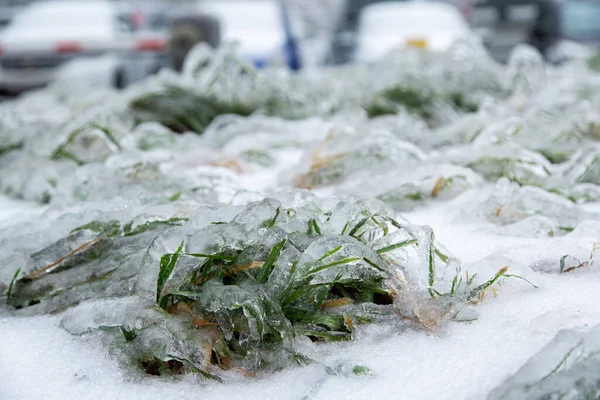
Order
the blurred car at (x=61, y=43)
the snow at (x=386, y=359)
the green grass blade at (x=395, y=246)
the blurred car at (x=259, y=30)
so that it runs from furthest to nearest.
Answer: the blurred car at (x=61, y=43)
the blurred car at (x=259, y=30)
the green grass blade at (x=395, y=246)
the snow at (x=386, y=359)

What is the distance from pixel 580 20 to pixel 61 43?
652 centimetres

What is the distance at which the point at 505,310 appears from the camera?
4.41ft

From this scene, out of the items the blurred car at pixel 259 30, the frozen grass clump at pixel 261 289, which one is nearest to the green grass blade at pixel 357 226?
the frozen grass clump at pixel 261 289

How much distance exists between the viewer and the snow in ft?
3.81

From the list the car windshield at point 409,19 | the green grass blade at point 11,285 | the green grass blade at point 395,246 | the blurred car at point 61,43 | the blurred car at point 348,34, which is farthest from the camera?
the blurred car at point 348,34

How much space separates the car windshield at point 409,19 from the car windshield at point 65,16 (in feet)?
9.26

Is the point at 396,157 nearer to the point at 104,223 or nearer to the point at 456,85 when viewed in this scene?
the point at 104,223

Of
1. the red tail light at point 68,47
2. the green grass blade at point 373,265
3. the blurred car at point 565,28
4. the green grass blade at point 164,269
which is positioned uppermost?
the green grass blade at point 164,269

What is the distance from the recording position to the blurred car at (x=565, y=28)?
9484 mm

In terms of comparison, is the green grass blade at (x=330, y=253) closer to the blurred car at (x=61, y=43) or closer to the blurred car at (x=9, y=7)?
the blurred car at (x=61, y=43)

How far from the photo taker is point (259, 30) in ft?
26.3

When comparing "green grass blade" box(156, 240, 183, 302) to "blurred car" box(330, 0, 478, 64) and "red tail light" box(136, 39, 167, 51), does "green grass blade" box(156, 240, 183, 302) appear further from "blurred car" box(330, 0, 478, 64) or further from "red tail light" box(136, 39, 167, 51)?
"red tail light" box(136, 39, 167, 51)

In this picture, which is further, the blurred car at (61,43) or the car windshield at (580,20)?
the car windshield at (580,20)

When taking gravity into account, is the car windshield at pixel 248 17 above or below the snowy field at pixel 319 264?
below
